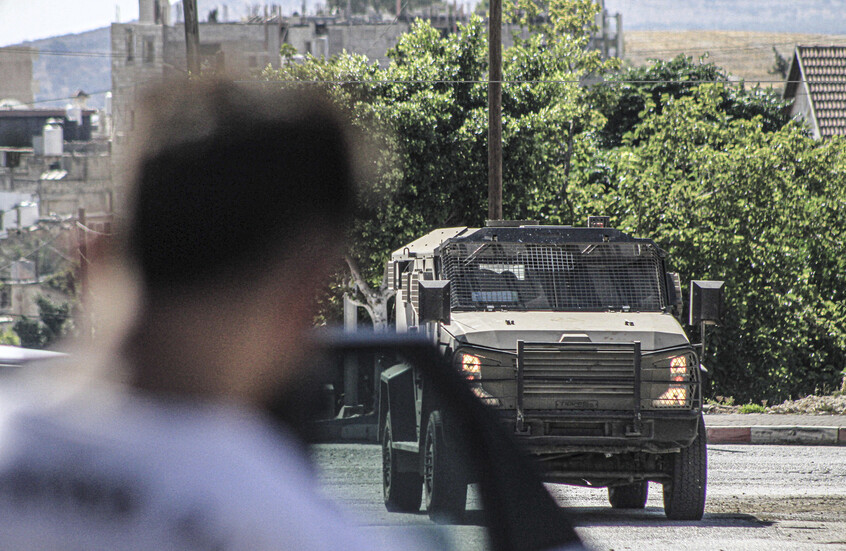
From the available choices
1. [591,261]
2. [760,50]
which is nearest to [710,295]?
[591,261]

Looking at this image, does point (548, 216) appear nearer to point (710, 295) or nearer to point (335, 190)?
point (710, 295)

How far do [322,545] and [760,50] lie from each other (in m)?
109

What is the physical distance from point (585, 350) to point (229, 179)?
10.1 feet

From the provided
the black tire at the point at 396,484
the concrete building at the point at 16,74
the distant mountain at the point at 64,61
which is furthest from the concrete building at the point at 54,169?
the distant mountain at the point at 64,61

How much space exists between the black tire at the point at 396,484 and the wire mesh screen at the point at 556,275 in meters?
5.80

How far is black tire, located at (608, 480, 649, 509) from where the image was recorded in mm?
7500

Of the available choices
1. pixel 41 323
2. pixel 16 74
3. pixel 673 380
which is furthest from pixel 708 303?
pixel 16 74

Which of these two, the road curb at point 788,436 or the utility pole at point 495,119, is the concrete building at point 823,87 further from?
the road curb at point 788,436

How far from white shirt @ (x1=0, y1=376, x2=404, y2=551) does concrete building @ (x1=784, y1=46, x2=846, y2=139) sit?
35.4 meters

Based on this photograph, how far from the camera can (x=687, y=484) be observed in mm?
6883

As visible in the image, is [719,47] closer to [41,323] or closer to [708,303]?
[41,323]

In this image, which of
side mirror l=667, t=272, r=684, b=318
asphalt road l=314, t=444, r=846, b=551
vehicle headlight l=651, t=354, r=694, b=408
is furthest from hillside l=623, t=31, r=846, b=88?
vehicle headlight l=651, t=354, r=694, b=408

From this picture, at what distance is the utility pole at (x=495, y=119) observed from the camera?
55.4 ft

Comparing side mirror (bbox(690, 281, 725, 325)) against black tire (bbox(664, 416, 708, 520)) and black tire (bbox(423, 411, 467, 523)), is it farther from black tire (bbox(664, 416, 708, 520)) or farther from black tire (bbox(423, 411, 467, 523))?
black tire (bbox(423, 411, 467, 523))
